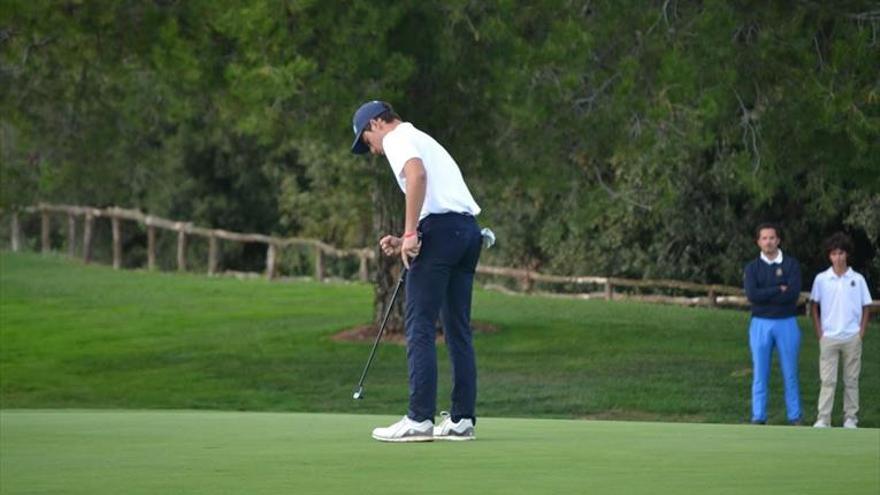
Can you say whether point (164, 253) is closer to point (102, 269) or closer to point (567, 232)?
point (102, 269)

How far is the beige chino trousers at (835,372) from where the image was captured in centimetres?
1894

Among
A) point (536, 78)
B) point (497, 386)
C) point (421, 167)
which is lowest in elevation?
point (497, 386)

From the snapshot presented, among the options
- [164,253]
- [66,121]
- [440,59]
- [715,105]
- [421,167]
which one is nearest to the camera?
[421,167]

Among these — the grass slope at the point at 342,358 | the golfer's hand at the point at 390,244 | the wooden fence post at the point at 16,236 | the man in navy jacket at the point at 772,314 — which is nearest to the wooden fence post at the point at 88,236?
the wooden fence post at the point at 16,236

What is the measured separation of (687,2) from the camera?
73.3ft

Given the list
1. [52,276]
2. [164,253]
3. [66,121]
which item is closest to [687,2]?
[66,121]

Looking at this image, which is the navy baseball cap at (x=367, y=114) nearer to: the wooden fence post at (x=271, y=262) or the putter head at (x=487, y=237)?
the putter head at (x=487, y=237)

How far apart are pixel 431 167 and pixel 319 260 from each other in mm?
32077

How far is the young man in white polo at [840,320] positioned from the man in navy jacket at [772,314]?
0.28 metres

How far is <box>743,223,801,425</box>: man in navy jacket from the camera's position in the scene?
18.7 metres

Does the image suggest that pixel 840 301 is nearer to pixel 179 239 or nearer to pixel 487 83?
pixel 487 83

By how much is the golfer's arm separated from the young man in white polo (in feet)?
29.9

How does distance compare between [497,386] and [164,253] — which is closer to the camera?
[497,386]

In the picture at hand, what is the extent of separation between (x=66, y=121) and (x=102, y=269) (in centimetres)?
1687
